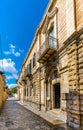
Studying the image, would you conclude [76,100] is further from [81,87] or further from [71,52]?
[71,52]

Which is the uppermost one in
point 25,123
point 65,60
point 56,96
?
point 65,60

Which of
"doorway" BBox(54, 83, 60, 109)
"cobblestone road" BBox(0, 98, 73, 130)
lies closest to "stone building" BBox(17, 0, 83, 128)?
"doorway" BBox(54, 83, 60, 109)

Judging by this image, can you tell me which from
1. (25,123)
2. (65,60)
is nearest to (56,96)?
(65,60)

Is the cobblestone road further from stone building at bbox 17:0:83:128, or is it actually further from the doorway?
the doorway

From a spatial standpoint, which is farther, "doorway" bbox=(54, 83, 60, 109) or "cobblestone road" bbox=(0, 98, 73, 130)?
"doorway" bbox=(54, 83, 60, 109)

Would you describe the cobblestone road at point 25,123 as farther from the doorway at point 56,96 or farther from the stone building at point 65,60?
the doorway at point 56,96

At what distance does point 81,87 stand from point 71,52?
1.85 m

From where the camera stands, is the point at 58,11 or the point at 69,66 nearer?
the point at 69,66

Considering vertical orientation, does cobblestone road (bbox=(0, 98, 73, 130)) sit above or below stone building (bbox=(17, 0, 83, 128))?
below

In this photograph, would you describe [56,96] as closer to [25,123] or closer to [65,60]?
[65,60]

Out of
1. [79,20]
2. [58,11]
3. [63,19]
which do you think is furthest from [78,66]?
[58,11]

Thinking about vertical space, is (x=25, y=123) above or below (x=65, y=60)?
below

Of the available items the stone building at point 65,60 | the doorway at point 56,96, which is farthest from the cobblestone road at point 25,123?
the doorway at point 56,96

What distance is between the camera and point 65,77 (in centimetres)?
1012
